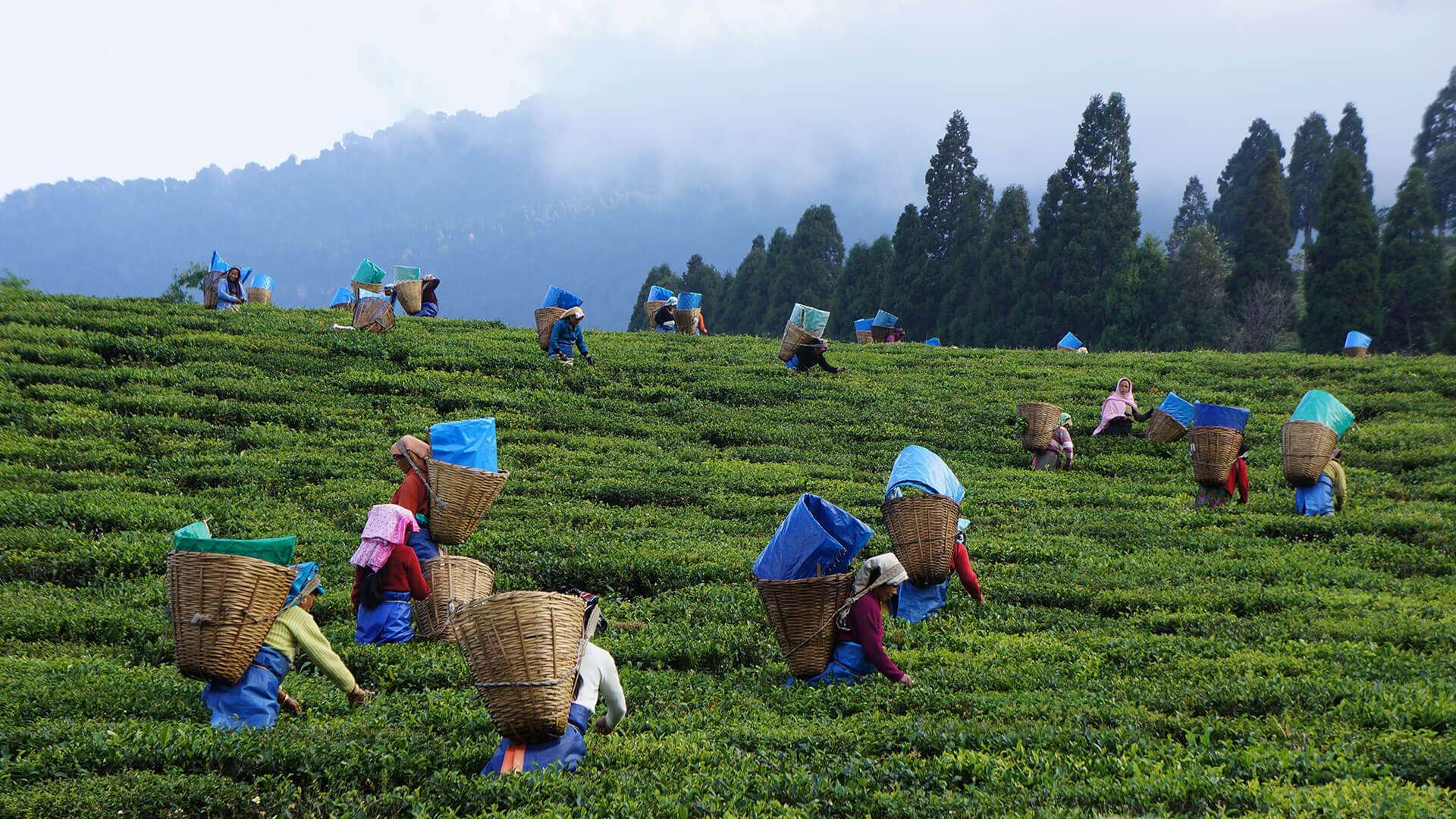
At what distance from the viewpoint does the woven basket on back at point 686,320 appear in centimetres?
3328

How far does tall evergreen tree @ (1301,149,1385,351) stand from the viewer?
43.2m

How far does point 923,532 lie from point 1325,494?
864 cm

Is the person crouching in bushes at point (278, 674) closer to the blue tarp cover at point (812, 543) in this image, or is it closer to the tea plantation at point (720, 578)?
the tea plantation at point (720, 578)

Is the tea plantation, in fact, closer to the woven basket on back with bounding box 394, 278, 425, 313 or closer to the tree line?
the woven basket on back with bounding box 394, 278, 425, 313

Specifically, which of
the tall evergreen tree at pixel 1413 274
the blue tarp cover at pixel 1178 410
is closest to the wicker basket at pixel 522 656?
the blue tarp cover at pixel 1178 410

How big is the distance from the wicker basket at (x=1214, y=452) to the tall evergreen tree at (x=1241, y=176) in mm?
65306

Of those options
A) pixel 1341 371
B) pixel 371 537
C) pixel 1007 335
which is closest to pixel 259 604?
pixel 371 537

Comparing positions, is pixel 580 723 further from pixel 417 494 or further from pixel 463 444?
pixel 417 494

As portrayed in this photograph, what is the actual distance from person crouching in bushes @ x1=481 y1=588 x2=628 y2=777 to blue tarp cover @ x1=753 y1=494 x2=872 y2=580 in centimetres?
165

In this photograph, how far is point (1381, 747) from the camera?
261 inches

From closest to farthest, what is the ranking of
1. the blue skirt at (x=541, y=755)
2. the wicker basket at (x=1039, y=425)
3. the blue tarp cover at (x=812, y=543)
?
the blue skirt at (x=541, y=755)
the blue tarp cover at (x=812, y=543)
the wicker basket at (x=1039, y=425)

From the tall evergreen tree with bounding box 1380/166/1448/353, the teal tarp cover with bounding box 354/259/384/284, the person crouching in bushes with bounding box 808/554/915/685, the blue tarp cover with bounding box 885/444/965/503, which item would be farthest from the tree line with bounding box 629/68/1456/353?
the person crouching in bushes with bounding box 808/554/915/685

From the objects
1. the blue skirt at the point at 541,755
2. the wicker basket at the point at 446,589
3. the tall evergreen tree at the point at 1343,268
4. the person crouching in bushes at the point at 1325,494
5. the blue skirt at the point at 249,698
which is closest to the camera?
the blue skirt at the point at 541,755

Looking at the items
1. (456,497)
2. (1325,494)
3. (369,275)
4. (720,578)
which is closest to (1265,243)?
(1325,494)
